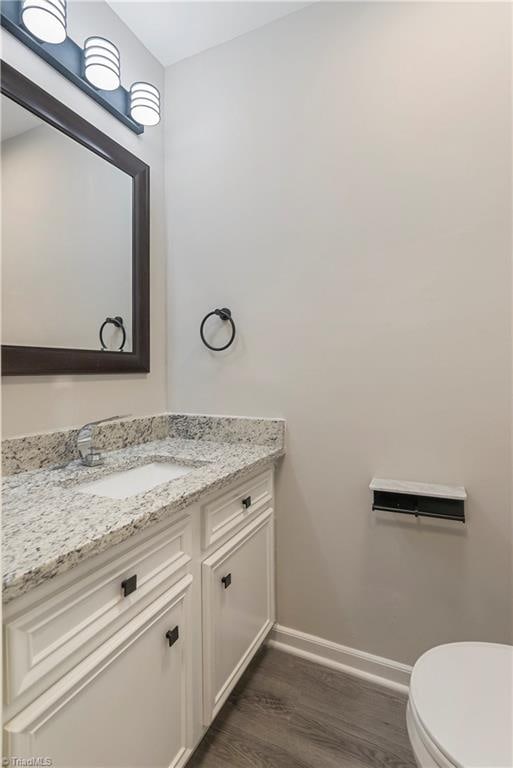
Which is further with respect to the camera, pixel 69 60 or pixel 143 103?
pixel 143 103

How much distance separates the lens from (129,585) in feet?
2.73

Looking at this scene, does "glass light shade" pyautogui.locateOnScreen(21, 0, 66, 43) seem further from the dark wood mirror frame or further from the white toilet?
the white toilet

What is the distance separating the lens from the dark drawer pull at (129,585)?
83cm

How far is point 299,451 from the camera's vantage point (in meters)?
1.56

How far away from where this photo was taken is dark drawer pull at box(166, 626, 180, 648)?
95 centimetres

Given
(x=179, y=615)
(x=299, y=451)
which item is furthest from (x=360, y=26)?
(x=179, y=615)

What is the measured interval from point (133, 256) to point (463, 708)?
5.99 feet

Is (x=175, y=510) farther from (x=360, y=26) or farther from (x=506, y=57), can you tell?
(x=360, y=26)

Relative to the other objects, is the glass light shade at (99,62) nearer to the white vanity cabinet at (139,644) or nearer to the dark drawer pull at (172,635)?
the white vanity cabinet at (139,644)

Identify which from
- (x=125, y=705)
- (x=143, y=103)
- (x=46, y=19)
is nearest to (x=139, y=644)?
(x=125, y=705)

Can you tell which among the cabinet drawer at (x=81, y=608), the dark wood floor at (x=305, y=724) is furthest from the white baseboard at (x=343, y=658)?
the cabinet drawer at (x=81, y=608)

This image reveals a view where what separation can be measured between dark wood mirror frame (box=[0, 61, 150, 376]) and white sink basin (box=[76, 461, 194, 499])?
414mm

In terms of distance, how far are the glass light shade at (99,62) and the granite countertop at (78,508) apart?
1411 millimetres

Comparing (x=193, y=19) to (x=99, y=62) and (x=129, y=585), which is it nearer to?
(x=99, y=62)
